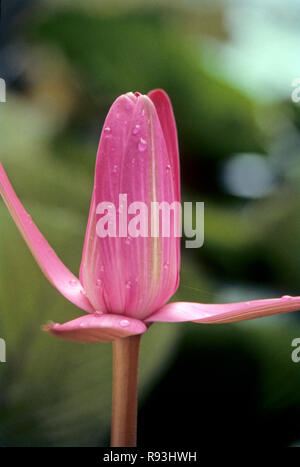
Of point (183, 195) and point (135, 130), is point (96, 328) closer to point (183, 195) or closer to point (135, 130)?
point (135, 130)

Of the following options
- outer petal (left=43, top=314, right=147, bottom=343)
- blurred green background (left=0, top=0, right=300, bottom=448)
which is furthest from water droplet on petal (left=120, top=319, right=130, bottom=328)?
blurred green background (left=0, top=0, right=300, bottom=448)

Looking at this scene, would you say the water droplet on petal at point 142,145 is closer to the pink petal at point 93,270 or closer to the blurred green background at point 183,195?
the pink petal at point 93,270

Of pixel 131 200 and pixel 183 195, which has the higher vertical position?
pixel 183 195

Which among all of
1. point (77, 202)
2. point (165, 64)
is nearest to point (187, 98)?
point (165, 64)

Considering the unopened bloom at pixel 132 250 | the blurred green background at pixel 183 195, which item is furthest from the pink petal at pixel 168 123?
the blurred green background at pixel 183 195

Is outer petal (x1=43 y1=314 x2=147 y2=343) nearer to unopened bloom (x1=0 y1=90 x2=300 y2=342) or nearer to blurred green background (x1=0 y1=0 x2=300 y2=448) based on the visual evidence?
unopened bloom (x1=0 y1=90 x2=300 y2=342)

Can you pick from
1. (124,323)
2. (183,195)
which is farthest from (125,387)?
(183,195)

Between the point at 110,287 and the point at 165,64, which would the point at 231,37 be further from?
the point at 110,287
